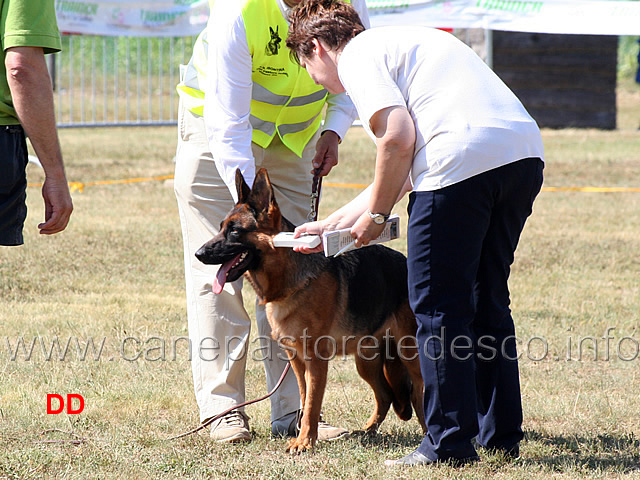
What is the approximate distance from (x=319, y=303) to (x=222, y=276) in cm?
48

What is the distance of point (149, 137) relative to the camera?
16.0 meters

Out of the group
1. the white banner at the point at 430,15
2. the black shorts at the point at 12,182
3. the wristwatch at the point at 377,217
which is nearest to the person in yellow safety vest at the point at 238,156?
the wristwatch at the point at 377,217

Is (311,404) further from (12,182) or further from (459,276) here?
(12,182)

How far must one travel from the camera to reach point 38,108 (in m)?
3.05

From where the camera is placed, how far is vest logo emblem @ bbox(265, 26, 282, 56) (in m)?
3.68

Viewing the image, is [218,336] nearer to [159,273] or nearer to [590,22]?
[159,273]

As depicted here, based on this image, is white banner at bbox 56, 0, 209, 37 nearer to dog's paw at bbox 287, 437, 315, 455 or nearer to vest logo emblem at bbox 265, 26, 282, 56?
vest logo emblem at bbox 265, 26, 282, 56

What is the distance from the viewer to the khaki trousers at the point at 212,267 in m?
3.98

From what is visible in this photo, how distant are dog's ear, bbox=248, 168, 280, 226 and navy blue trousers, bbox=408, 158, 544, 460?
648mm

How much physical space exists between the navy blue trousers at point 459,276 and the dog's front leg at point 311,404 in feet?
1.91

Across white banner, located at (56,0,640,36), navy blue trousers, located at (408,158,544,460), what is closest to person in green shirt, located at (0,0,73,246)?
navy blue trousers, located at (408,158,544,460)

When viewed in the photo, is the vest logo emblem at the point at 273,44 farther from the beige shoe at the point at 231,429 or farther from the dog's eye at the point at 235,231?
the beige shoe at the point at 231,429

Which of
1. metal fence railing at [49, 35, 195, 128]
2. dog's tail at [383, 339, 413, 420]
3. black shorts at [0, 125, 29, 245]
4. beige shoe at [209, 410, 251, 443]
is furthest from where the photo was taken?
metal fence railing at [49, 35, 195, 128]

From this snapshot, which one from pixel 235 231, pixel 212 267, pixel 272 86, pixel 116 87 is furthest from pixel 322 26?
pixel 116 87
